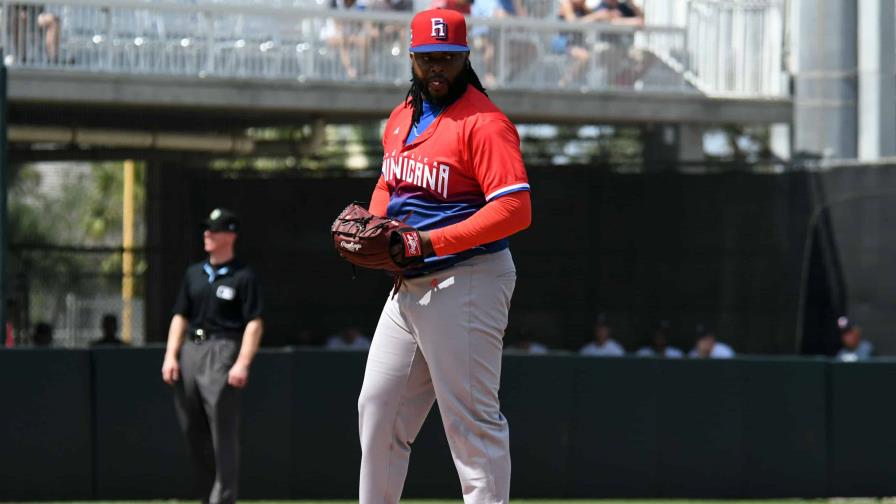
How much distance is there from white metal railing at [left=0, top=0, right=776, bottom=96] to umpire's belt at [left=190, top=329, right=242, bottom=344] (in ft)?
18.7

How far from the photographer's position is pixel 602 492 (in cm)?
1016

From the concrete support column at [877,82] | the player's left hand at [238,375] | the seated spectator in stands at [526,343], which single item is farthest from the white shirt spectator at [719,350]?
the player's left hand at [238,375]

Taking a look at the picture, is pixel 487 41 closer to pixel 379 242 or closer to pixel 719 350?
pixel 719 350

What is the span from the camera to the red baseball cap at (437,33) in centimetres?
457

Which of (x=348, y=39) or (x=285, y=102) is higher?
(x=348, y=39)

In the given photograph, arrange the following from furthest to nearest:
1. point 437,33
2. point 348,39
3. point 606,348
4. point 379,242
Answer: point 348,39
point 606,348
point 437,33
point 379,242

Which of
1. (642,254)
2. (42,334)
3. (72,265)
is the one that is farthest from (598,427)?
(72,265)

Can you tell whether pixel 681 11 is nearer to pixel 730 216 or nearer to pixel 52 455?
pixel 730 216

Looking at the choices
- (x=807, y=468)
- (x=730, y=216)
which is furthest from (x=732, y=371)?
(x=730, y=216)

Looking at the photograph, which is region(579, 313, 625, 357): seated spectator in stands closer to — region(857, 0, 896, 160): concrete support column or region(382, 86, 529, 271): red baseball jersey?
region(857, 0, 896, 160): concrete support column

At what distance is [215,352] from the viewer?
7918mm

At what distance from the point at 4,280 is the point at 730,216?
7219 millimetres

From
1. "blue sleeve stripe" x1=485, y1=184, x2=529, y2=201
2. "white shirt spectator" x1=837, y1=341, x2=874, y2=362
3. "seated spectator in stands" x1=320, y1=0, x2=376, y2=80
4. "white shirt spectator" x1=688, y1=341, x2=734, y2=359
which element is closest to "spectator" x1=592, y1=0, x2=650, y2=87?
"seated spectator in stands" x1=320, y1=0, x2=376, y2=80

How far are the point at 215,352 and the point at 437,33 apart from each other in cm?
379
